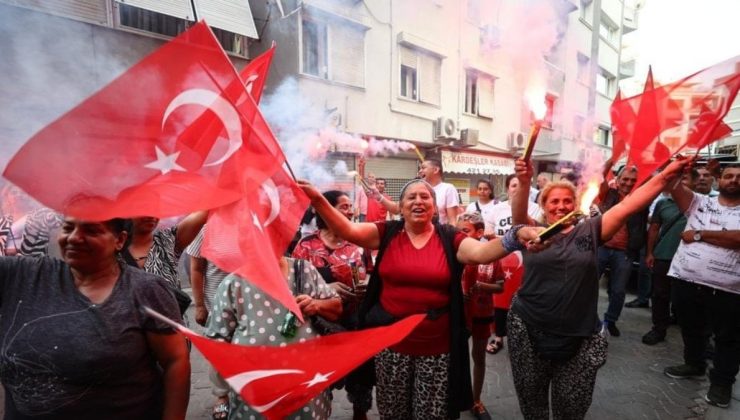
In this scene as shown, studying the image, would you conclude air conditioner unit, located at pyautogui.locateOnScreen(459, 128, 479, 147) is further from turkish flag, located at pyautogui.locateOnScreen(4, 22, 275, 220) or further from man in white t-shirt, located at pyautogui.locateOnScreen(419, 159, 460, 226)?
turkish flag, located at pyautogui.locateOnScreen(4, 22, 275, 220)

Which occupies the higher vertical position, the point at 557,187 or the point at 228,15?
the point at 228,15

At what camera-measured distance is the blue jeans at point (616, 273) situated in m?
4.77

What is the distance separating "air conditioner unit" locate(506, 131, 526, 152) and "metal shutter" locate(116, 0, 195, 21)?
12.1 metres

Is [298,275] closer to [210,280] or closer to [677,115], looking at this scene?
[210,280]

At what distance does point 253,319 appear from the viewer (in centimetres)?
195

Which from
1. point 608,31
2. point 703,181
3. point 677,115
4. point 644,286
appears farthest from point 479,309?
point 608,31

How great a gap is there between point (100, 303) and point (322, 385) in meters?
0.96

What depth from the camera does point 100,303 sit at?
1451 millimetres

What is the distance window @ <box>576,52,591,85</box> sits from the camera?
10.6 m

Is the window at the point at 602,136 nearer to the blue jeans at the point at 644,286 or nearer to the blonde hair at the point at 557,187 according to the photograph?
the blue jeans at the point at 644,286

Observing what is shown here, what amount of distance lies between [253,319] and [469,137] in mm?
12430

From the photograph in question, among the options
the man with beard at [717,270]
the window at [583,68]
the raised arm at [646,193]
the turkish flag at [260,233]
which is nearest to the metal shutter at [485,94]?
the window at [583,68]

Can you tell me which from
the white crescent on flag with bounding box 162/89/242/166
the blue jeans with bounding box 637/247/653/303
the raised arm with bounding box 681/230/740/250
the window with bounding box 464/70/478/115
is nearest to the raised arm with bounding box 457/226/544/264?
the white crescent on flag with bounding box 162/89/242/166

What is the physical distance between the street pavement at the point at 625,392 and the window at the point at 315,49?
8.07 meters
